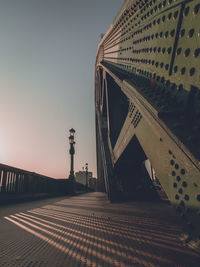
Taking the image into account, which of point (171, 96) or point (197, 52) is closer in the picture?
point (197, 52)

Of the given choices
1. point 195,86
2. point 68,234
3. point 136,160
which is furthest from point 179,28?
point 136,160

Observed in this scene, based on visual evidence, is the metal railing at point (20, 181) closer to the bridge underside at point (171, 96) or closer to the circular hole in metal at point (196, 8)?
the bridge underside at point (171, 96)

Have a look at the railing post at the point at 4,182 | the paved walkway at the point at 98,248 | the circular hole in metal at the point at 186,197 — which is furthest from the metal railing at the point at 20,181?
the circular hole in metal at the point at 186,197

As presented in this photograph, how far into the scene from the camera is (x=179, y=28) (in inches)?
57.3

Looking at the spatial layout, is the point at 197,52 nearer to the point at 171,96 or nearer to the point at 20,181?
the point at 171,96

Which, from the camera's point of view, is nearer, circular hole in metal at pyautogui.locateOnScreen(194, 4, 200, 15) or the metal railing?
circular hole in metal at pyautogui.locateOnScreen(194, 4, 200, 15)

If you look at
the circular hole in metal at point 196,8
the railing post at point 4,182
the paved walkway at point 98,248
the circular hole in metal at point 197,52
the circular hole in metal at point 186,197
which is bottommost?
the paved walkway at point 98,248

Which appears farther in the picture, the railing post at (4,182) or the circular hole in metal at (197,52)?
the railing post at (4,182)

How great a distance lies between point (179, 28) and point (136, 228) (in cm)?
268

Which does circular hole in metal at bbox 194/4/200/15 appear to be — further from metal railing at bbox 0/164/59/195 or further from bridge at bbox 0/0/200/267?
metal railing at bbox 0/164/59/195

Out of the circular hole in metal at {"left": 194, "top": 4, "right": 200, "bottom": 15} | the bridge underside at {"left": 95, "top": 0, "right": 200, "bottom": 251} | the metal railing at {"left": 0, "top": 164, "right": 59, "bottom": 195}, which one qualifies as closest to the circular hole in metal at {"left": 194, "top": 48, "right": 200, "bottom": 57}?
the bridge underside at {"left": 95, "top": 0, "right": 200, "bottom": 251}

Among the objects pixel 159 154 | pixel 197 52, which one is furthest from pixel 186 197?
pixel 197 52

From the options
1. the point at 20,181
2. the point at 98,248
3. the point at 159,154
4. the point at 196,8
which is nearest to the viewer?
the point at 196,8

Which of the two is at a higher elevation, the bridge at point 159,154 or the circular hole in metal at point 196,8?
the circular hole in metal at point 196,8
